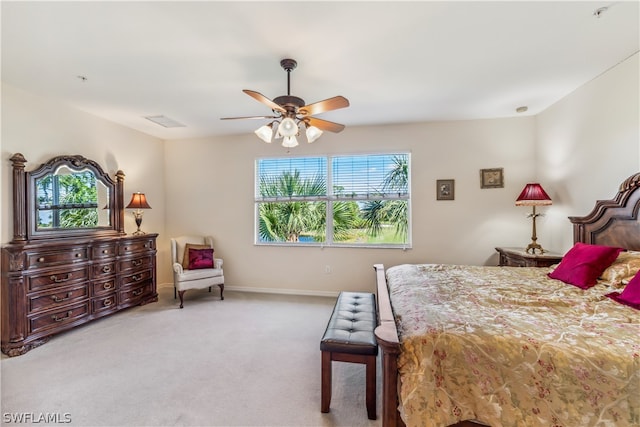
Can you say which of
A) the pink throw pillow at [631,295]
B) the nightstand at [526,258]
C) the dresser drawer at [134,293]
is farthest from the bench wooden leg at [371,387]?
the dresser drawer at [134,293]

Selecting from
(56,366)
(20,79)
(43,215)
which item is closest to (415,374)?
(56,366)

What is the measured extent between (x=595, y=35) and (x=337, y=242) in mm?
3532

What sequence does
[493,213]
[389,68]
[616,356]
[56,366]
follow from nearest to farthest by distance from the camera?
[616,356] → [56,366] → [389,68] → [493,213]

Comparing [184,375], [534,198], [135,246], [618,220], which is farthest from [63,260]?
[618,220]

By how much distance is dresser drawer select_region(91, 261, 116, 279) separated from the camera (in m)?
3.40

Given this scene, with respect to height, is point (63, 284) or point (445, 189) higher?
point (445, 189)

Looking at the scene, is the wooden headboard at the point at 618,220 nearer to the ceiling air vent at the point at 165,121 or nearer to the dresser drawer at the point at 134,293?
the ceiling air vent at the point at 165,121

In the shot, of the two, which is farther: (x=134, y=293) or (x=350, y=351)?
(x=134, y=293)

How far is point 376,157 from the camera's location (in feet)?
14.6

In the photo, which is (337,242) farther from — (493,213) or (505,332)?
(505,332)

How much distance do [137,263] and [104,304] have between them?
0.66 meters

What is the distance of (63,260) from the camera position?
3078 millimetres

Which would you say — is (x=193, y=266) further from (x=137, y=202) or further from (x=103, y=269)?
(x=137, y=202)

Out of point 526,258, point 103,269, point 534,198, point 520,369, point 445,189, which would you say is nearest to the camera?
point 520,369
